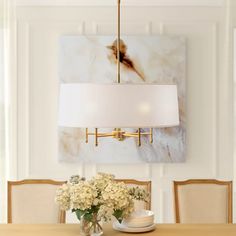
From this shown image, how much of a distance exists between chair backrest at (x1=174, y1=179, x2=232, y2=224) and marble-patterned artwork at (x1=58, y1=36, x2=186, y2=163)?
1.00 m

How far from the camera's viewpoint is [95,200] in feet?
8.72

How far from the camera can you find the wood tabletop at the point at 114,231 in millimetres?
2971

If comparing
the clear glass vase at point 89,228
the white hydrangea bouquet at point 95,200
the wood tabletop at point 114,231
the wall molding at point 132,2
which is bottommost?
the wood tabletop at point 114,231

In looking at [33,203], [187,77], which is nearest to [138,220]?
[33,203]

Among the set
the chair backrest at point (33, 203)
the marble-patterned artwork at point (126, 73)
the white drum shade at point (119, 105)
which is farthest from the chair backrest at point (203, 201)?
the white drum shade at point (119, 105)

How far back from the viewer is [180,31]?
4605mm

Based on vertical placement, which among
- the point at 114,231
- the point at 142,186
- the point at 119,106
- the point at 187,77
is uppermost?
the point at 187,77

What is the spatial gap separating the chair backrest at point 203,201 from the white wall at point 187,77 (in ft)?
3.36

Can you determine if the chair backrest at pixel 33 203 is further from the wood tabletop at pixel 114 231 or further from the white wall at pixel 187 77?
the white wall at pixel 187 77

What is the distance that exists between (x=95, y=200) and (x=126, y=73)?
6.81 ft

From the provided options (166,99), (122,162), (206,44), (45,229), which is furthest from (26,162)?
(166,99)

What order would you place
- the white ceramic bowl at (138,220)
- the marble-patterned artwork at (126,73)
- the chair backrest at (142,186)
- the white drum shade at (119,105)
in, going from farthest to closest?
the marble-patterned artwork at (126,73) < the chair backrest at (142,186) < the white ceramic bowl at (138,220) < the white drum shade at (119,105)

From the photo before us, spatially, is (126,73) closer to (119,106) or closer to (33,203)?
(33,203)

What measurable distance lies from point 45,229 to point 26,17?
2213 mm
